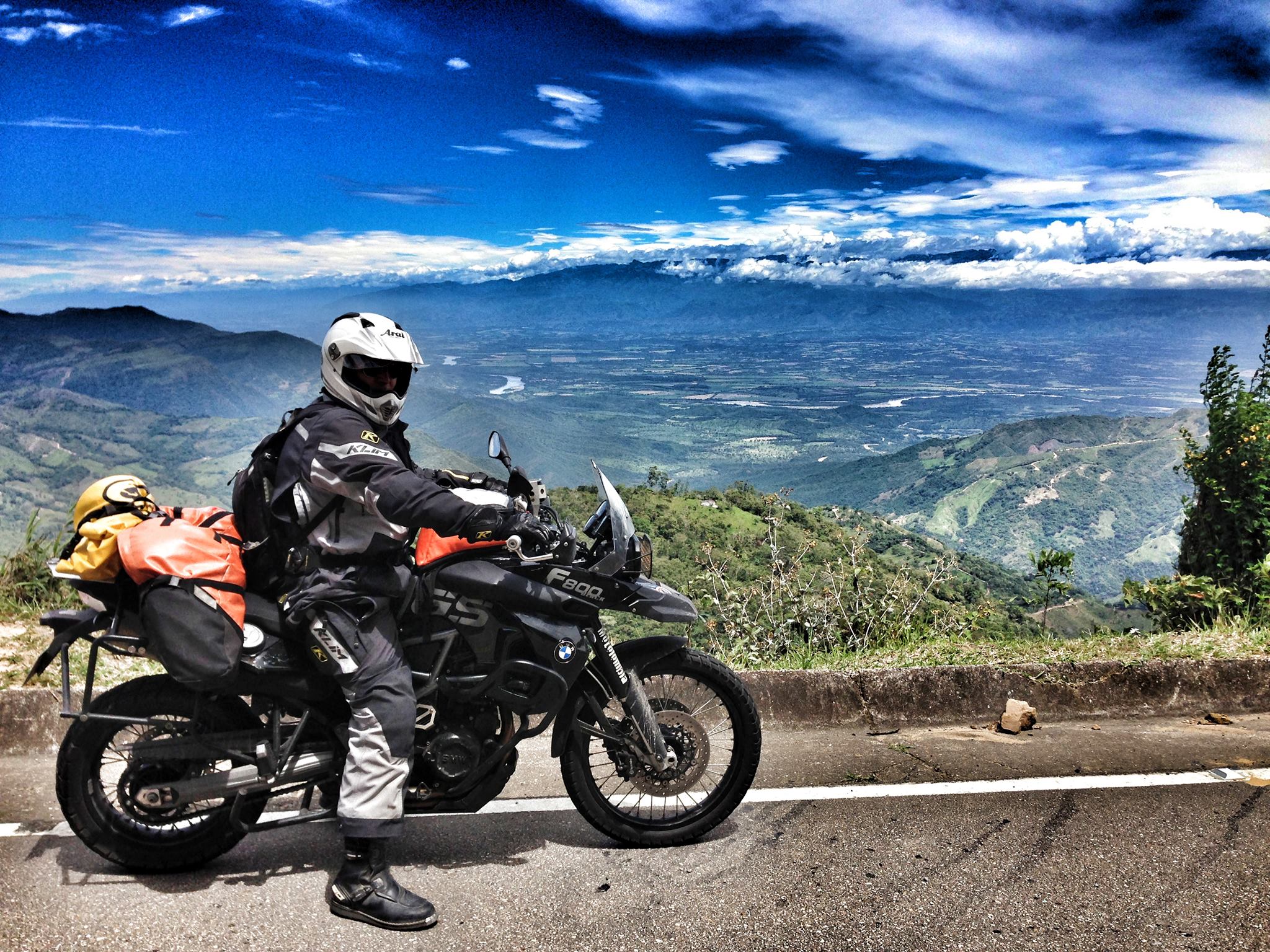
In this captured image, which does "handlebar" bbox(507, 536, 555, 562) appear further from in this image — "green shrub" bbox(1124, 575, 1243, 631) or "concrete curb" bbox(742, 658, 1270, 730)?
"green shrub" bbox(1124, 575, 1243, 631)

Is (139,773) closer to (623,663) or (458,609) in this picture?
(458,609)

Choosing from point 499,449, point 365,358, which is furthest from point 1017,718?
point 365,358

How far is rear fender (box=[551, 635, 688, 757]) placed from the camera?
3.59m

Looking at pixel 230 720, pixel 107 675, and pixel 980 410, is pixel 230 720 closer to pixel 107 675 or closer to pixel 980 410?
pixel 107 675

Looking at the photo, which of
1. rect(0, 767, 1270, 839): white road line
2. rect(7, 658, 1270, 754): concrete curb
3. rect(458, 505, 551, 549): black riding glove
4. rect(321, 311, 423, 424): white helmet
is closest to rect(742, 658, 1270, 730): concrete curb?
rect(7, 658, 1270, 754): concrete curb

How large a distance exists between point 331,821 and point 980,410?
595 ft

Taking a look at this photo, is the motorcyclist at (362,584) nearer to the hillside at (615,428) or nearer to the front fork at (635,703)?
the hillside at (615,428)

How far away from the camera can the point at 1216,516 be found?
7.07 metres

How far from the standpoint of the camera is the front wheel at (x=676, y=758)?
3637 millimetres

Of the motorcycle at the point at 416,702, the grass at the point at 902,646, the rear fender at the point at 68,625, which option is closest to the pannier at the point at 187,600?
the motorcycle at the point at 416,702

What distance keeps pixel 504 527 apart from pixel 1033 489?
Answer: 99.4 metres

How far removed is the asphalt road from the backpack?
1132 mm

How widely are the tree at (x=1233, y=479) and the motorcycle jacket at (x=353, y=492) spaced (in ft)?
19.9

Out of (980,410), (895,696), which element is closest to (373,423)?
(895,696)
